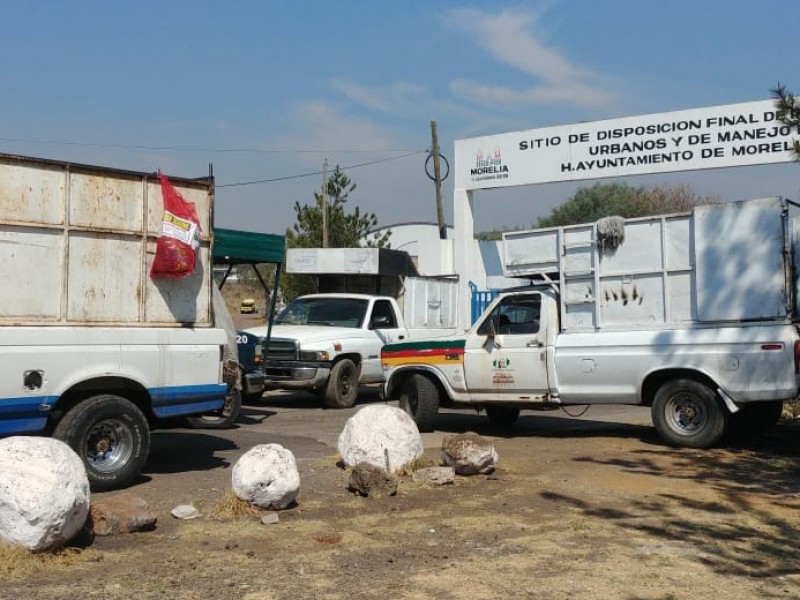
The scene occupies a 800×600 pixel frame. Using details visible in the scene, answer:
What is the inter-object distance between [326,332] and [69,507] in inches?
396

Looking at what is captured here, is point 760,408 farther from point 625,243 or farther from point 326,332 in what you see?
point 326,332

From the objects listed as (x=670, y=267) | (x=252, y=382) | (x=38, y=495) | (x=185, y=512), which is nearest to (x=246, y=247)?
(x=252, y=382)

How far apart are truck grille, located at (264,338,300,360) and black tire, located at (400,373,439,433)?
3.39 meters

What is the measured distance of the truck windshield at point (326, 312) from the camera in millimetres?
16391

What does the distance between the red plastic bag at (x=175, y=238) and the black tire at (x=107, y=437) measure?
4.18ft

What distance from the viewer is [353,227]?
31.5m

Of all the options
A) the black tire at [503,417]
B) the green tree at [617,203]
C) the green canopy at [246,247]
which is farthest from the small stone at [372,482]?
the green tree at [617,203]

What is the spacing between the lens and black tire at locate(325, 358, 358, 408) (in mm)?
15242

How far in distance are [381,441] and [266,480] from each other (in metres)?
1.91

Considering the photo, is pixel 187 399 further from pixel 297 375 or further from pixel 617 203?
pixel 617 203

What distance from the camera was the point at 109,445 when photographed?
7957 mm

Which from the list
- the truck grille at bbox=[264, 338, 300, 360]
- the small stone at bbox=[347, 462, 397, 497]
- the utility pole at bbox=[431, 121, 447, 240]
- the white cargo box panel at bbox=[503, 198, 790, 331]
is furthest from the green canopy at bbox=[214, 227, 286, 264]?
the utility pole at bbox=[431, 121, 447, 240]

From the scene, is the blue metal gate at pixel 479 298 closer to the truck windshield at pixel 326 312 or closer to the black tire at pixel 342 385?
the truck windshield at pixel 326 312

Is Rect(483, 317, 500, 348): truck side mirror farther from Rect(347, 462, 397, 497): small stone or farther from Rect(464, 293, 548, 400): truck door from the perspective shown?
Rect(347, 462, 397, 497): small stone
